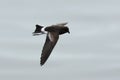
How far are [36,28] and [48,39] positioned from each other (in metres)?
1.38

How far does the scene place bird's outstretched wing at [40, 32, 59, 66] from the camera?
47.8 m

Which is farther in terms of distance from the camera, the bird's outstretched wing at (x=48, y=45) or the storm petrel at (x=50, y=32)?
the storm petrel at (x=50, y=32)

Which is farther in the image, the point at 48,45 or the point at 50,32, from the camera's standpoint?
the point at 50,32

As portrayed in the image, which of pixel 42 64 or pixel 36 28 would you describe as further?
pixel 36 28

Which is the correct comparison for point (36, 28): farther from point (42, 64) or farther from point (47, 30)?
point (42, 64)

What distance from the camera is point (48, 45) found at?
1932 inches

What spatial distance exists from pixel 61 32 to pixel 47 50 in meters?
1.70

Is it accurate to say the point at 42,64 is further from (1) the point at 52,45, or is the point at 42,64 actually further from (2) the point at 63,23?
(2) the point at 63,23

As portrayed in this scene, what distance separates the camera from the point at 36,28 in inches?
1996

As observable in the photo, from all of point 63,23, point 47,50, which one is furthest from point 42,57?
point 63,23

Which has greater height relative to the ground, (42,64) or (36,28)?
(36,28)

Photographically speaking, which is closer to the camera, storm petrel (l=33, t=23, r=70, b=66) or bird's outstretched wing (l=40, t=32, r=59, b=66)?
bird's outstretched wing (l=40, t=32, r=59, b=66)

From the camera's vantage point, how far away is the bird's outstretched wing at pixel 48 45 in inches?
1884

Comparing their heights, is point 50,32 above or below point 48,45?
above
